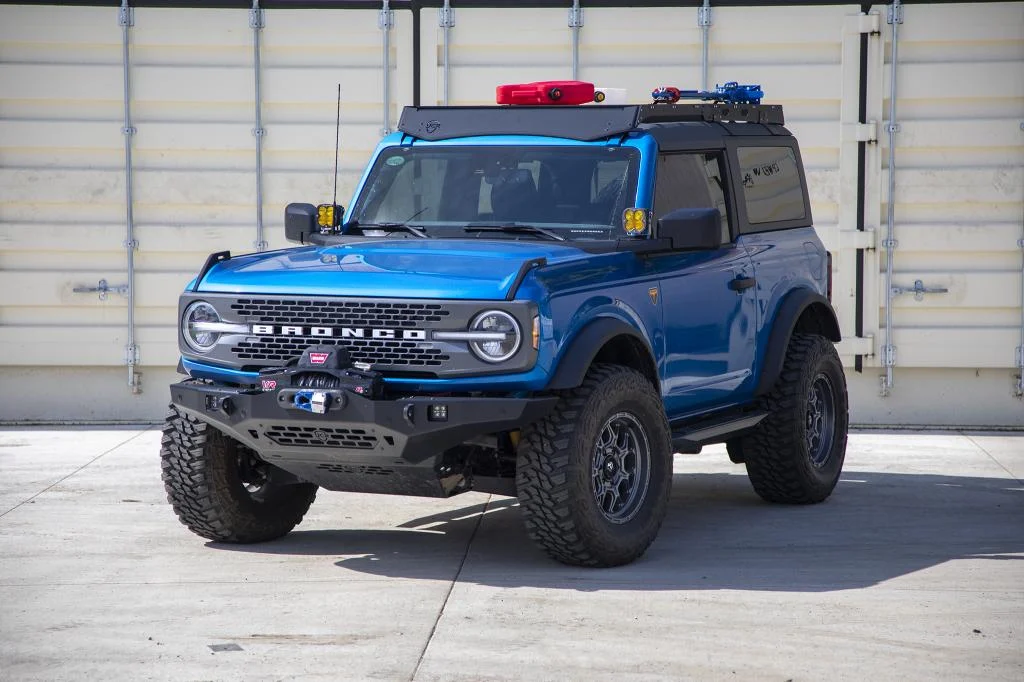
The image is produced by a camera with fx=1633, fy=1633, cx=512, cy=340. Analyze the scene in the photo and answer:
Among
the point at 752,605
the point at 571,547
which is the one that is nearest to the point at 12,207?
the point at 571,547

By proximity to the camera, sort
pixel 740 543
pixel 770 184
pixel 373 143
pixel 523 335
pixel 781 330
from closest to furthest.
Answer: pixel 523 335 → pixel 740 543 → pixel 781 330 → pixel 770 184 → pixel 373 143

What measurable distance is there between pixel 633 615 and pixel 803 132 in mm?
6006

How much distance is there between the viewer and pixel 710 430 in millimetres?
7559

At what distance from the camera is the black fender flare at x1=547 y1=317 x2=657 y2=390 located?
630 centimetres

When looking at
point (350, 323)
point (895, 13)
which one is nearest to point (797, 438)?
point (350, 323)

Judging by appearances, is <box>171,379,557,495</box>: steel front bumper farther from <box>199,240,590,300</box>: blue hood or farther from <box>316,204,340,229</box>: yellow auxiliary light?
<box>316,204,340,229</box>: yellow auxiliary light

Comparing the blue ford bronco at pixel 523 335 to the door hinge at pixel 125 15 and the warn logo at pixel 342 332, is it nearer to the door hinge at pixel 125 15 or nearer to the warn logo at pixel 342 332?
the warn logo at pixel 342 332

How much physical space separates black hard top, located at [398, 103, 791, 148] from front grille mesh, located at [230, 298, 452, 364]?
5.36ft

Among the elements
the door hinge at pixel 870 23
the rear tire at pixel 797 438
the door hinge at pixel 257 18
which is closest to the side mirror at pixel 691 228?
the rear tire at pixel 797 438

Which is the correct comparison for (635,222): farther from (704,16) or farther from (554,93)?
(704,16)

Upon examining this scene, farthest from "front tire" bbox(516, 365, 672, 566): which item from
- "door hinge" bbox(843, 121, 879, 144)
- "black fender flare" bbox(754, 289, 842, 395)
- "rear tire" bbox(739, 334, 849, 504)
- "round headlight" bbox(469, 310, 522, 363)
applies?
"door hinge" bbox(843, 121, 879, 144)

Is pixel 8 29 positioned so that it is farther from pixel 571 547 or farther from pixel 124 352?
pixel 571 547

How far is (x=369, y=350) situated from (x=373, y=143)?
5175mm

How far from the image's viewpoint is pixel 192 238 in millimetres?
11320
